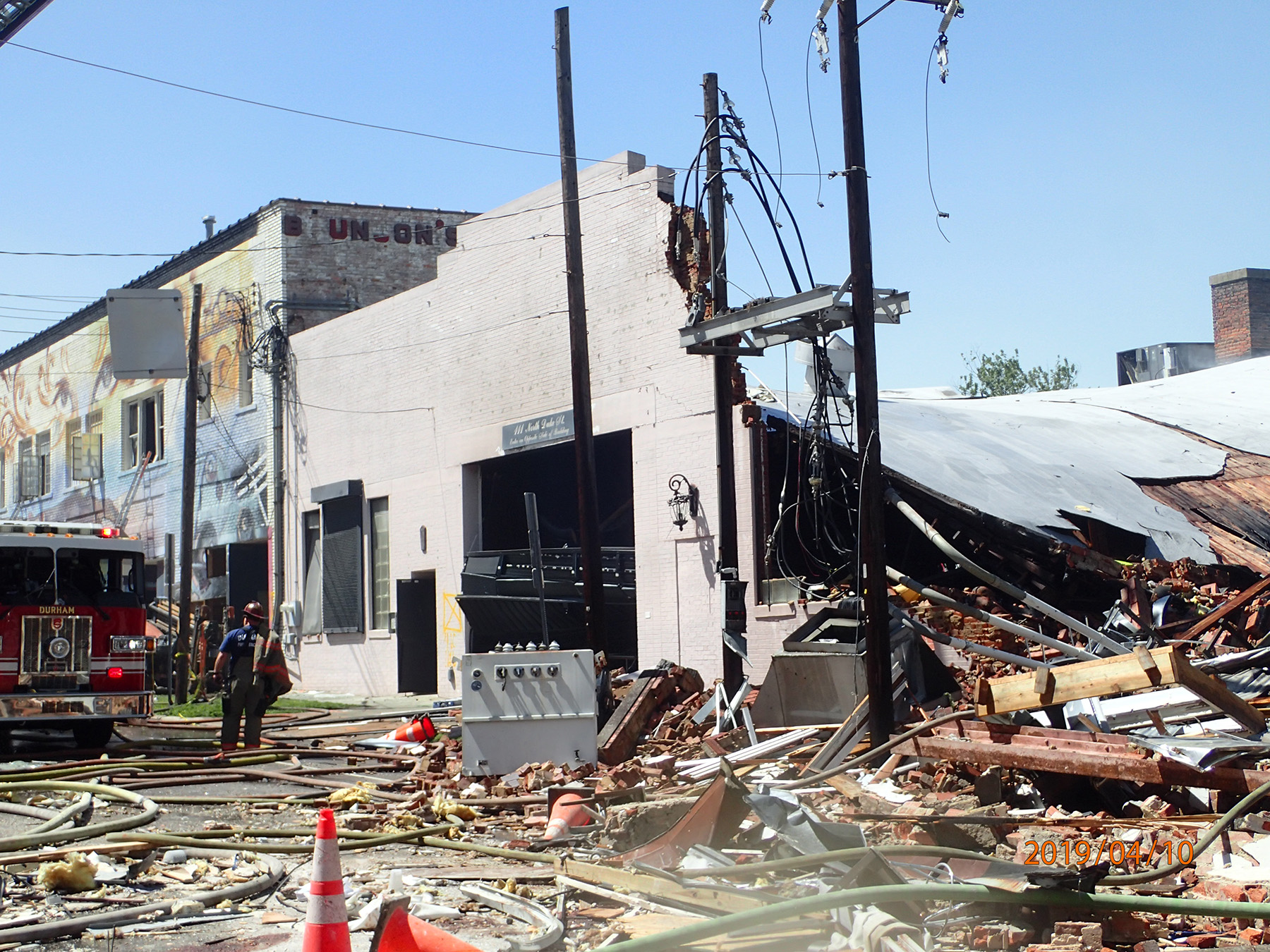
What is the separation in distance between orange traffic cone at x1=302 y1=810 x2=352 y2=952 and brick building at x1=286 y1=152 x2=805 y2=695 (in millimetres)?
12055

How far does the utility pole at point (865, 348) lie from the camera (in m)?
11.6

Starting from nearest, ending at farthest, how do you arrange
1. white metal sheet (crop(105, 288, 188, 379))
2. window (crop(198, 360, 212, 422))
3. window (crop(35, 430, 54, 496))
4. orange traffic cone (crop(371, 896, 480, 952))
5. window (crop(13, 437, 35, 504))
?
orange traffic cone (crop(371, 896, 480, 952)) → white metal sheet (crop(105, 288, 188, 379)) → window (crop(198, 360, 212, 422)) → window (crop(35, 430, 54, 496)) → window (crop(13, 437, 35, 504))

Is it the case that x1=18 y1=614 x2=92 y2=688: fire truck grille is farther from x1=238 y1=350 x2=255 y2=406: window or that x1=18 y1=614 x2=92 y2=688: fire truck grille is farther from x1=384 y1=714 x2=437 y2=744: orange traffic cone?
x1=238 y1=350 x2=255 y2=406: window

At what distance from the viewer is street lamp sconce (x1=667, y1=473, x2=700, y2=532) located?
1911 cm

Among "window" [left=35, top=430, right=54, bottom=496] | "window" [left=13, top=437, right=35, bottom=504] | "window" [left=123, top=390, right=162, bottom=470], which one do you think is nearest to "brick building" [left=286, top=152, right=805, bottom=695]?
"window" [left=123, top=390, right=162, bottom=470]

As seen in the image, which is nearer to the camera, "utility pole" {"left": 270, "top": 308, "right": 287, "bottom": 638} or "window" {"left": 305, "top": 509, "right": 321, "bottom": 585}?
"window" {"left": 305, "top": 509, "right": 321, "bottom": 585}

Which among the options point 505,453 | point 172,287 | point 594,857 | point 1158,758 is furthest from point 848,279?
point 172,287

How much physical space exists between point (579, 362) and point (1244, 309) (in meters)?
25.1

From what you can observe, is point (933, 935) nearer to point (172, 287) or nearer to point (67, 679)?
point (67, 679)

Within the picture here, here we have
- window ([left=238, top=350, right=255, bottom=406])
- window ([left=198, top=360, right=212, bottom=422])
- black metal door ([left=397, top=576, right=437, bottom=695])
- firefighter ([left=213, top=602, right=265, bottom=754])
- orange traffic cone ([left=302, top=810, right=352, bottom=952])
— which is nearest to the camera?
orange traffic cone ([left=302, top=810, right=352, bottom=952])

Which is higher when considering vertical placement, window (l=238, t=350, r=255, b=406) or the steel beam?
window (l=238, t=350, r=255, b=406)

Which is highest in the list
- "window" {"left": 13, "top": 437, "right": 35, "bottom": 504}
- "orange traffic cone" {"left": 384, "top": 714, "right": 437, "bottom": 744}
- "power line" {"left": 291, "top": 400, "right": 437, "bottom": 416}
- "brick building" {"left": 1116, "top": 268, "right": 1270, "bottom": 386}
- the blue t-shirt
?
"brick building" {"left": 1116, "top": 268, "right": 1270, "bottom": 386}

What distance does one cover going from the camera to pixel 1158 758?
884cm
